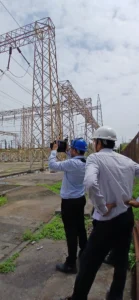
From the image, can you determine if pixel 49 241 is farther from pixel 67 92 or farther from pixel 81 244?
pixel 67 92

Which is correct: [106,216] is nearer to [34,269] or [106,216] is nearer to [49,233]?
→ [34,269]

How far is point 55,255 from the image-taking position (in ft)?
11.3

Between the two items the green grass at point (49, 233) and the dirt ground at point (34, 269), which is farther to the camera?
the green grass at point (49, 233)

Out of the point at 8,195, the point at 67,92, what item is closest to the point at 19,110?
the point at 67,92

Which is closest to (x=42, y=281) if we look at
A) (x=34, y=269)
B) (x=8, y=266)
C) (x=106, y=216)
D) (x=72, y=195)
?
(x=34, y=269)

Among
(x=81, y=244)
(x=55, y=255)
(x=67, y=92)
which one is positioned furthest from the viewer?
(x=67, y=92)

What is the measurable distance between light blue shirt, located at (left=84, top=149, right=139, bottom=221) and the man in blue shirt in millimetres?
951

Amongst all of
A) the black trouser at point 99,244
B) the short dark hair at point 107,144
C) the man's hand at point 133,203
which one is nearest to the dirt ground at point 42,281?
the black trouser at point 99,244

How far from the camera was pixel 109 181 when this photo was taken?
1.89 metres

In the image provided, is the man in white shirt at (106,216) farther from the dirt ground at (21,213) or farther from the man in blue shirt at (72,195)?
the dirt ground at (21,213)

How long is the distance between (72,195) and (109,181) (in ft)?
3.70

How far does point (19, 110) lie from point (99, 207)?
39.6 m

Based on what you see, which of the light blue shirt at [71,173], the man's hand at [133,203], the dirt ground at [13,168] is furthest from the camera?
the dirt ground at [13,168]

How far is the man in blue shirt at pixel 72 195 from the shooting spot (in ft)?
9.49
